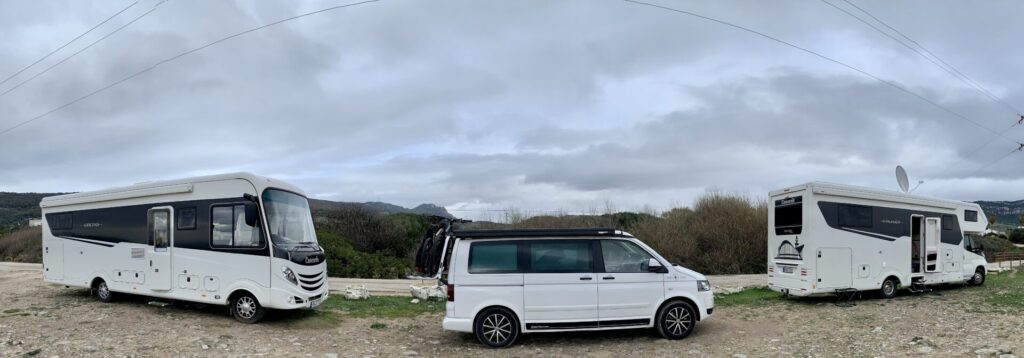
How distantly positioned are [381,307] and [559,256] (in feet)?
20.1

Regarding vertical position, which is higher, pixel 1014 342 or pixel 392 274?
pixel 1014 342

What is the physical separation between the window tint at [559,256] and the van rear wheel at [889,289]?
946cm

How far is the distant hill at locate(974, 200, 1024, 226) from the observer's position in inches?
2245

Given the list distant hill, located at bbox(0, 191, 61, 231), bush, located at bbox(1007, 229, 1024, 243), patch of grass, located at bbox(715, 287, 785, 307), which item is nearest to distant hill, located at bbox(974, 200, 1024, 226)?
bush, located at bbox(1007, 229, 1024, 243)

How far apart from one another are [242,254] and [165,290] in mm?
2077

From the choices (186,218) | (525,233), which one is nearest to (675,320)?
(525,233)

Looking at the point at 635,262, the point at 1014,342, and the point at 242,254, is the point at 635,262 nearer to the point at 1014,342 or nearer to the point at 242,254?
the point at 1014,342

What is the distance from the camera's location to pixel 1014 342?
8516mm

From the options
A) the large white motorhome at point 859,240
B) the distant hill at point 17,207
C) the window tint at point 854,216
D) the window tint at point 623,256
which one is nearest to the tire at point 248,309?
the window tint at point 623,256

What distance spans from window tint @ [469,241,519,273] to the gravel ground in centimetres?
126

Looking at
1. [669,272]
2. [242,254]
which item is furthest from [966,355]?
[242,254]

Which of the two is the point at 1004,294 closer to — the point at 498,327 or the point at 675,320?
the point at 675,320

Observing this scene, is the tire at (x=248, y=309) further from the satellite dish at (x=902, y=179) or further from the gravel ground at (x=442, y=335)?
the satellite dish at (x=902, y=179)

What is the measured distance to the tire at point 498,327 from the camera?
31.9 feet
